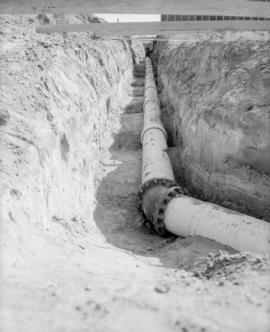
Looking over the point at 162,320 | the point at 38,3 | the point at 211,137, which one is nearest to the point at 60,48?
the point at 38,3

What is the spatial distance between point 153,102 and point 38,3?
6789 millimetres

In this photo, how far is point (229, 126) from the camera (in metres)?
7.33

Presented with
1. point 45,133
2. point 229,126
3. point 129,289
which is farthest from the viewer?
point 229,126

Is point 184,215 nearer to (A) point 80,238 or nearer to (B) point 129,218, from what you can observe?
(B) point 129,218

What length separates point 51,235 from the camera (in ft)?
17.9

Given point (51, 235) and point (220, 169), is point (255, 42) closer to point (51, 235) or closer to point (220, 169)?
point (220, 169)

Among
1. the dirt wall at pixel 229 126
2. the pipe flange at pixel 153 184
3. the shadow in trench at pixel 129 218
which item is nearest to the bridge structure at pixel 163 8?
the dirt wall at pixel 229 126

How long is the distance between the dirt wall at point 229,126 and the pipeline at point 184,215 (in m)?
0.65

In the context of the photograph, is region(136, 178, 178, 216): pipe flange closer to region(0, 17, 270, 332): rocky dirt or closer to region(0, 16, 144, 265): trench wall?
region(0, 17, 270, 332): rocky dirt

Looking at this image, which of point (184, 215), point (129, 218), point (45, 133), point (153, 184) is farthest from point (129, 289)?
point (129, 218)

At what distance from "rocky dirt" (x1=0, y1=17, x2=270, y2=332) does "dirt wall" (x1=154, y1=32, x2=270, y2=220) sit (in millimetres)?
1414

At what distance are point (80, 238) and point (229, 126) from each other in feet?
A: 12.2

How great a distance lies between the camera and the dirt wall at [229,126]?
22.5 feet

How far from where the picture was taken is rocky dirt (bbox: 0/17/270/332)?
11.4 feet
